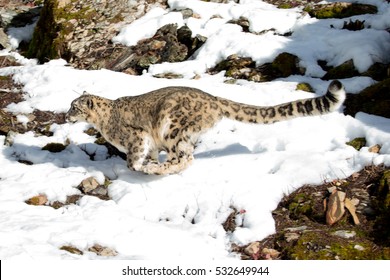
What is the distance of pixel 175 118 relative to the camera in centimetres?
981

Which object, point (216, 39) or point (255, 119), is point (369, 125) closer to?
point (255, 119)

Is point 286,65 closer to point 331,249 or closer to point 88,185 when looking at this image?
point 88,185

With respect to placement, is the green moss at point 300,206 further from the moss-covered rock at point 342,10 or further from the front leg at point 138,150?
the moss-covered rock at point 342,10

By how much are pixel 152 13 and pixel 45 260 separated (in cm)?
1241

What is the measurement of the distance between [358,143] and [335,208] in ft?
8.00

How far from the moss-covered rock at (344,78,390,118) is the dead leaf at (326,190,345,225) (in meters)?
3.44

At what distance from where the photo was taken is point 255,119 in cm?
991

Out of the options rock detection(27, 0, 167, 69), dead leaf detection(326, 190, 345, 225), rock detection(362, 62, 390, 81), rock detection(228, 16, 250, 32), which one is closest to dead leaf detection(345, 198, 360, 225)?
dead leaf detection(326, 190, 345, 225)

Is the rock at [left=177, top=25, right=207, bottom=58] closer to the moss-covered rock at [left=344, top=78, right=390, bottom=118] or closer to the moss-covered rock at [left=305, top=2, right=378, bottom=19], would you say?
the moss-covered rock at [left=305, top=2, right=378, bottom=19]

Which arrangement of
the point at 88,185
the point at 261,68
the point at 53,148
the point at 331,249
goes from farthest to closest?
the point at 261,68, the point at 53,148, the point at 88,185, the point at 331,249

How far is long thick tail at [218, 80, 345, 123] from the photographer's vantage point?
878 cm

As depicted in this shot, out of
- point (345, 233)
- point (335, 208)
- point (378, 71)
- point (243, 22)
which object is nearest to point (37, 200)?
point (335, 208)

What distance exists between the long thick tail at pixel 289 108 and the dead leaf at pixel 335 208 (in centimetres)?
159

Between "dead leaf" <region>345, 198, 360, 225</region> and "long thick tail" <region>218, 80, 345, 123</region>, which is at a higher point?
"long thick tail" <region>218, 80, 345, 123</region>
